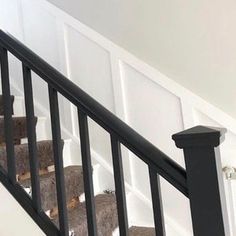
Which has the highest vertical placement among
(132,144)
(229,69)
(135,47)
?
(135,47)

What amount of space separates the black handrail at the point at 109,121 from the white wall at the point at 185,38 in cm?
112

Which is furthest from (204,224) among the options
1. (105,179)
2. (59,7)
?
(59,7)

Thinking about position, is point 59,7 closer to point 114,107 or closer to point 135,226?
point 114,107

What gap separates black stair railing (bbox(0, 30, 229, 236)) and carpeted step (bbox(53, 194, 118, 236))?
0.34 metres

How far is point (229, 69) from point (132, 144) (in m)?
1.21

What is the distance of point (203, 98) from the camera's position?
1.98 m

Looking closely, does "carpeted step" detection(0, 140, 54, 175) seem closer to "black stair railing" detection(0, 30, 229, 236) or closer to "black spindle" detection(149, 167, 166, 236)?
"black stair railing" detection(0, 30, 229, 236)

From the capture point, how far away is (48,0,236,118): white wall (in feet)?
6.26

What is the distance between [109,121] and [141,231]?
1.16 meters

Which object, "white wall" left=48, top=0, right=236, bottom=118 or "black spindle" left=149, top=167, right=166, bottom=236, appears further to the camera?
"white wall" left=48, top=0, right=236, bottom=118


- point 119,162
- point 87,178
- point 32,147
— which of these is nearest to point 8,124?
point 32,147

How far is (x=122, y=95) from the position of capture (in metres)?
2.24

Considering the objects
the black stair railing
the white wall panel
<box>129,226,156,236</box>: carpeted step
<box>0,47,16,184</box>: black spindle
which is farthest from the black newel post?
the white wall panel

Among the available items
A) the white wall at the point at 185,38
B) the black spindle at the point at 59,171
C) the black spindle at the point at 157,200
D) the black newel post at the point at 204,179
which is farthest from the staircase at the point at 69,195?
the white wall at the point at 185,38
